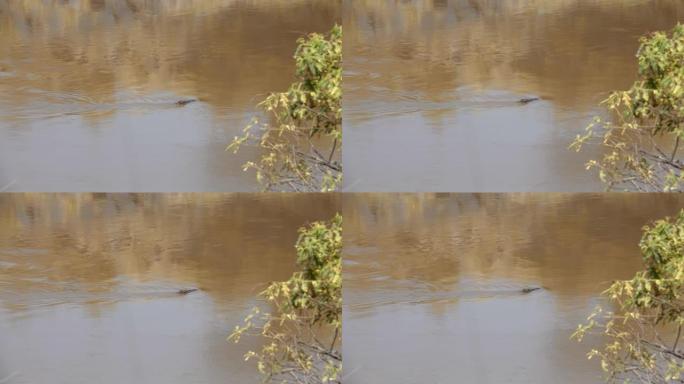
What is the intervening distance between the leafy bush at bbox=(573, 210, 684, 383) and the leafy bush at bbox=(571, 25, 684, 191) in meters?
0.17

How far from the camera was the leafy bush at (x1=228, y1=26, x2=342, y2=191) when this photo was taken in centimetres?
265

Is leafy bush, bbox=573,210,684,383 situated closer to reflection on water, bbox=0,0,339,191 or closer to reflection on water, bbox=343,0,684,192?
reflection on water, bbox=343,0,684,192

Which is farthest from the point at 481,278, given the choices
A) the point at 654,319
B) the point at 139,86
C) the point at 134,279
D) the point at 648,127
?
the point at 139,86

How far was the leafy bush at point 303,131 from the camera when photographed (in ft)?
8.70

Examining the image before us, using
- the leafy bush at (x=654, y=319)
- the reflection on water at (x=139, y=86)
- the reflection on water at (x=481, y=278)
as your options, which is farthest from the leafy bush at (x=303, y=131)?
the leafy bush at (x=654, y=319)

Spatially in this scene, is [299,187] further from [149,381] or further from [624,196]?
[624,196]

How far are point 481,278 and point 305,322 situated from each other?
606mm

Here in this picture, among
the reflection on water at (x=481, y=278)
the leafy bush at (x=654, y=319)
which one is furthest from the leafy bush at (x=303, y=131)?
the leafy bush at (x=654, y=319)

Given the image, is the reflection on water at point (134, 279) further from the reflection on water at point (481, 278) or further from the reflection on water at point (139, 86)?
the reflection on water at point (481, 278)

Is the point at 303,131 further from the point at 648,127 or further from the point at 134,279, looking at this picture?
the point at 648,127

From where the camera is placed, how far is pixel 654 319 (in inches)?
103

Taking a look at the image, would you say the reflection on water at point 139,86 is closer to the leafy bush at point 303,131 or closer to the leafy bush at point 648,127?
the leafy bush at point 303,131

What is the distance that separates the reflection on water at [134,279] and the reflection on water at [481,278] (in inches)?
11.4

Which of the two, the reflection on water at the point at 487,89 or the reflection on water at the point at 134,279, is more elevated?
the reflection on water at the point at 487,89
